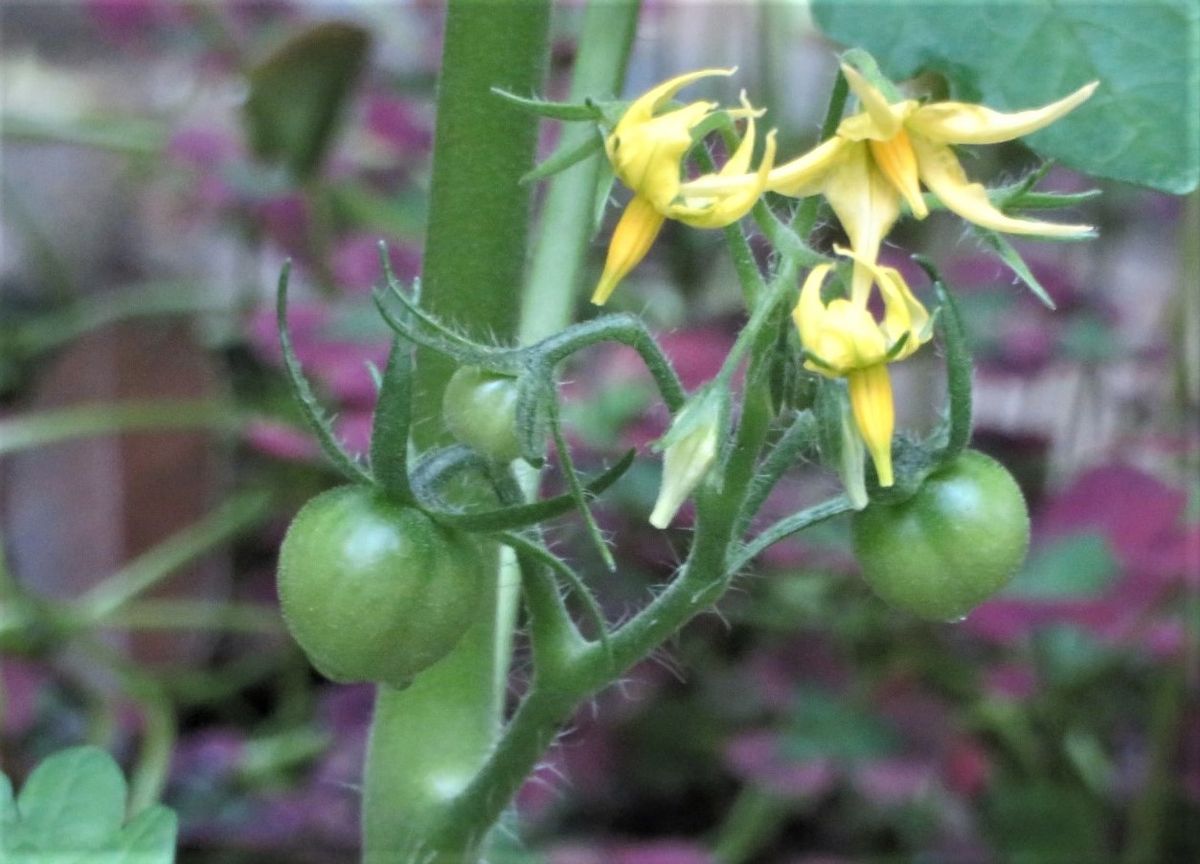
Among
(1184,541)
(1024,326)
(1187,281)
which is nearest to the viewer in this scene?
(1184,541)

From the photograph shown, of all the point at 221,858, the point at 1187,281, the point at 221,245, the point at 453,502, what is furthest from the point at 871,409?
the point at 221,245

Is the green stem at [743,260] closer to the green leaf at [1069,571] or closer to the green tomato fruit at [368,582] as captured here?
the green tomato fruit at [368,582]

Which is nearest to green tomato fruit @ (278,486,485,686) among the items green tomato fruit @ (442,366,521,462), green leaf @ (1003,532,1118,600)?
green tomato fruit @ (442,366,521,462)

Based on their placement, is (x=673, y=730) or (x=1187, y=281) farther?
(x=1187, y=281)

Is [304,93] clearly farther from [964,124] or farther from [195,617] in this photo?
[964,124]

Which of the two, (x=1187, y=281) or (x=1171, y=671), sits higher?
(x=1187, y=281)

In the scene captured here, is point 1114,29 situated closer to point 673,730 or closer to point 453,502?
point 453,502
